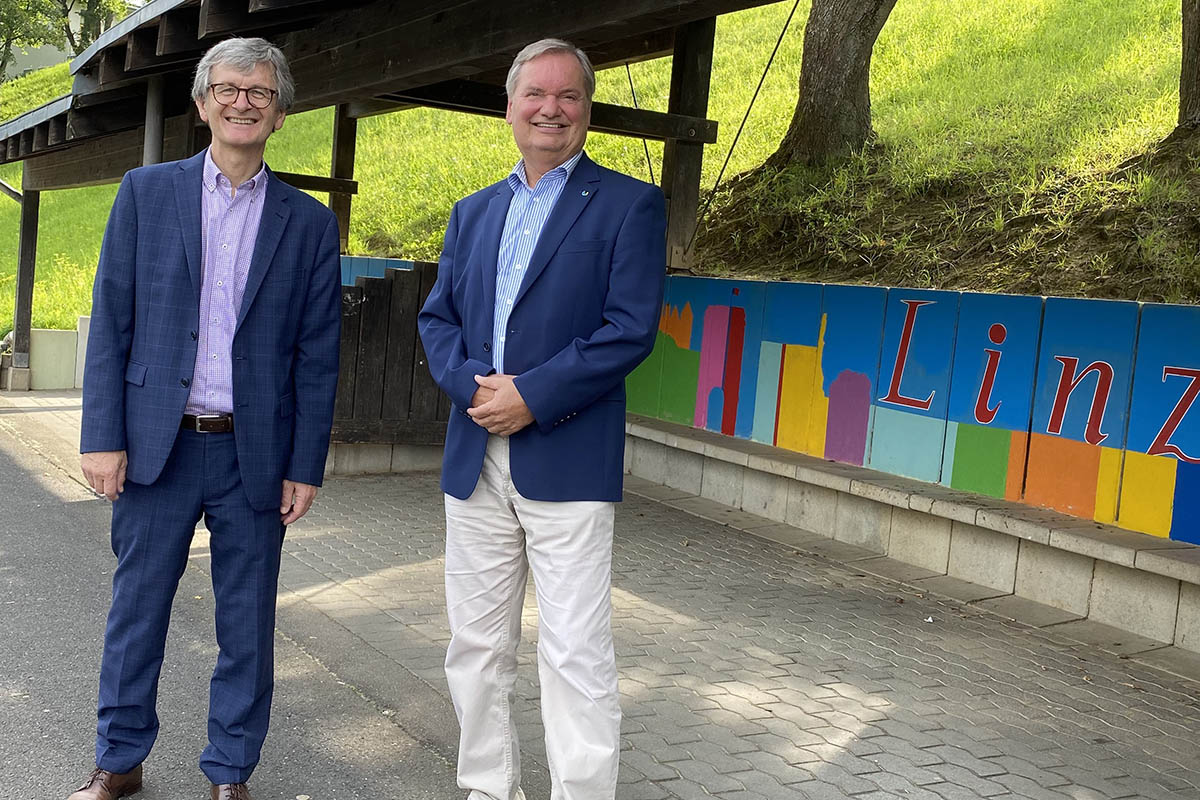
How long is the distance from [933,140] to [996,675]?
350 inches

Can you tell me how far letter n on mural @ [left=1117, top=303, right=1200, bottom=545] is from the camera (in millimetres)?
5938

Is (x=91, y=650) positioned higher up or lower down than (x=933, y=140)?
lower down

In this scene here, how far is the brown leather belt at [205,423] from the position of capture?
334 cm

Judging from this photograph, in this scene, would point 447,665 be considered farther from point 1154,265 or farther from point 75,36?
point 75,36

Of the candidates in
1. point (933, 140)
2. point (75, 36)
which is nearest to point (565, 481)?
point (933, 140)

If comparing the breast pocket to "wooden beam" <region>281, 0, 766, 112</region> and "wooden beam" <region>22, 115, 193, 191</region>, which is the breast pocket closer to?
"wooden beam" <region>281, 0, 766, 112</region>

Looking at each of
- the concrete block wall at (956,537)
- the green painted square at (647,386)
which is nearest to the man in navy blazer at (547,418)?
the concrete block wall at (956,537)

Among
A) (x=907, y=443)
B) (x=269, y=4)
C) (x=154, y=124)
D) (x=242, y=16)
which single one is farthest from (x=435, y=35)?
(x=907, y=443)

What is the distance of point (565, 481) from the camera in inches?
124

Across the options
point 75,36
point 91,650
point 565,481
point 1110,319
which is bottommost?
point 91,650

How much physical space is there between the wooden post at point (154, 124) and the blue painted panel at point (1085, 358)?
647 centimetres

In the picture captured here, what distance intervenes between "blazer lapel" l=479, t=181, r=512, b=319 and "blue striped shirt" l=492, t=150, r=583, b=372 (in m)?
0.01

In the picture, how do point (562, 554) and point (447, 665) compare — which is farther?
point (447, 665)

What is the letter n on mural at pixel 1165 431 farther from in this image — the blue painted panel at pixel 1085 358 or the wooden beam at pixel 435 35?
the wooden beam at pixel 435 35
